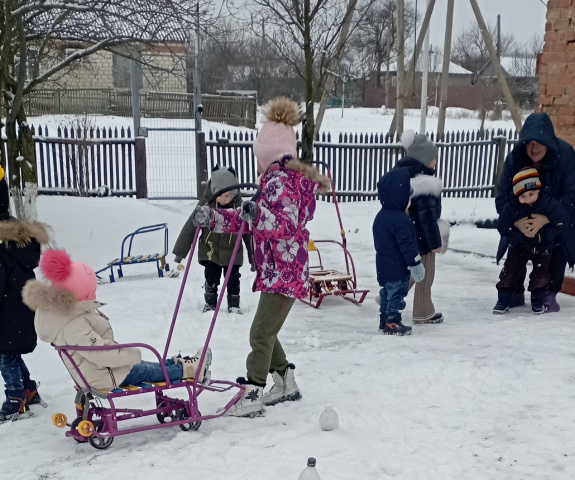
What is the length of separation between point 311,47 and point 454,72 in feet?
170

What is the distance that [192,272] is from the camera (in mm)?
8391

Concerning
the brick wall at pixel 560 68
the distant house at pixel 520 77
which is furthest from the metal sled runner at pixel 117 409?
the distant house at pixel 520 77

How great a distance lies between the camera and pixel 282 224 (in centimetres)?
404

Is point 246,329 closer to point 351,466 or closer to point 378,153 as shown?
point 351,466

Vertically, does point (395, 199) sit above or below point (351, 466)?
above

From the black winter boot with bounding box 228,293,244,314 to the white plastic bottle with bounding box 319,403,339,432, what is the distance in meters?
2.99

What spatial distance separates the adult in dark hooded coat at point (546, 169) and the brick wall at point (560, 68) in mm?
1027

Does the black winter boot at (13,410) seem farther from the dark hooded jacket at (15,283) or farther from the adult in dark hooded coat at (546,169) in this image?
the adult in dark hooded coat at (546,169)

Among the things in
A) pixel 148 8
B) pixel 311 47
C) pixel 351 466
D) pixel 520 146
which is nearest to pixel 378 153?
pixel 311 47

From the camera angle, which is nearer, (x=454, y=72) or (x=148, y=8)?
(x=148, y=8)

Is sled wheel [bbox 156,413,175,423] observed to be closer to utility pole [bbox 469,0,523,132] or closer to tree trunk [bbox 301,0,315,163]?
tree trunk [bbox 301,0,315,163]

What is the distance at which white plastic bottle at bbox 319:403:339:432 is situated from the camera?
3799mm

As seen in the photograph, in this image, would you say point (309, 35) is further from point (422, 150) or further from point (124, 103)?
point (124, 103)

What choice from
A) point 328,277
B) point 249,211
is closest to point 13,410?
point 249,211
